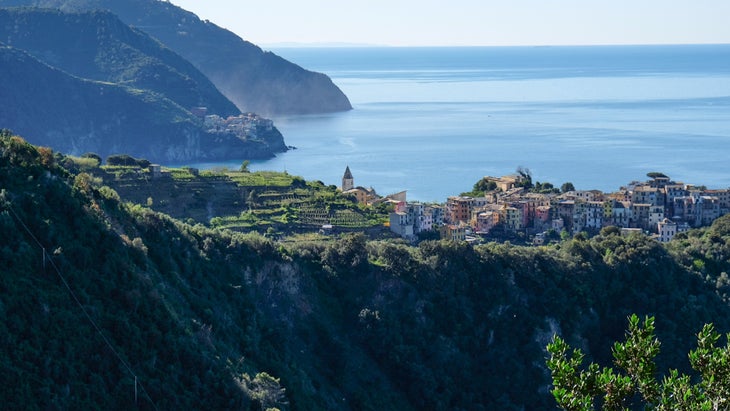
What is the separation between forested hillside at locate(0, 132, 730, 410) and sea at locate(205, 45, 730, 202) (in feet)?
92.2

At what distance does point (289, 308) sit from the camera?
94.1ft

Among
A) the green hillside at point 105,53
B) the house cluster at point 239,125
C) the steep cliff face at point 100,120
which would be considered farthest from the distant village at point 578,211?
the green hillside at point 105,53

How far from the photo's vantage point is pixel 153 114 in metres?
96.1

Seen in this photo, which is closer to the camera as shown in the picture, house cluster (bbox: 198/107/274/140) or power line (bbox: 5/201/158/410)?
power line (bbox: 5/201/158/410)

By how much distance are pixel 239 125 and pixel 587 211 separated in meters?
50.4

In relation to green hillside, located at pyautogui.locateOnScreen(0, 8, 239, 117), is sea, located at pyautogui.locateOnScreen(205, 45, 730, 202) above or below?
below

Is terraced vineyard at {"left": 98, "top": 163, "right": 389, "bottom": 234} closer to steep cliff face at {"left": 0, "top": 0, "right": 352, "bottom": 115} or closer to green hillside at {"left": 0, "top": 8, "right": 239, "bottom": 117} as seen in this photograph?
green hillside at {"left": 0, "top": 8, "right": 239, "bottom": 117}

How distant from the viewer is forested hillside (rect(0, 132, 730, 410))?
2052 centimetres

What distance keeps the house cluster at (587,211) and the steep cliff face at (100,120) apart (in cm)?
4036

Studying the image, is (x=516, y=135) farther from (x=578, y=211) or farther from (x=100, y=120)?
(x=578, y=211)

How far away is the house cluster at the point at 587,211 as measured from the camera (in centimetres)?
4672

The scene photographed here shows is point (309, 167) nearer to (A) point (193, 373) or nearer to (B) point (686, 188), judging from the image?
(B) point (686, 188)

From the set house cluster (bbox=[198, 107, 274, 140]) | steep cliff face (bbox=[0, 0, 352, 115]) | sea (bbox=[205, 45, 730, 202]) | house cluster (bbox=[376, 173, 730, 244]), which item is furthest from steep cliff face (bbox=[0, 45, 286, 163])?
house cluster (bbox=[376, 173, 730, 244])

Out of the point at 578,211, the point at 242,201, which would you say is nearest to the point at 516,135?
the point at 578,211
